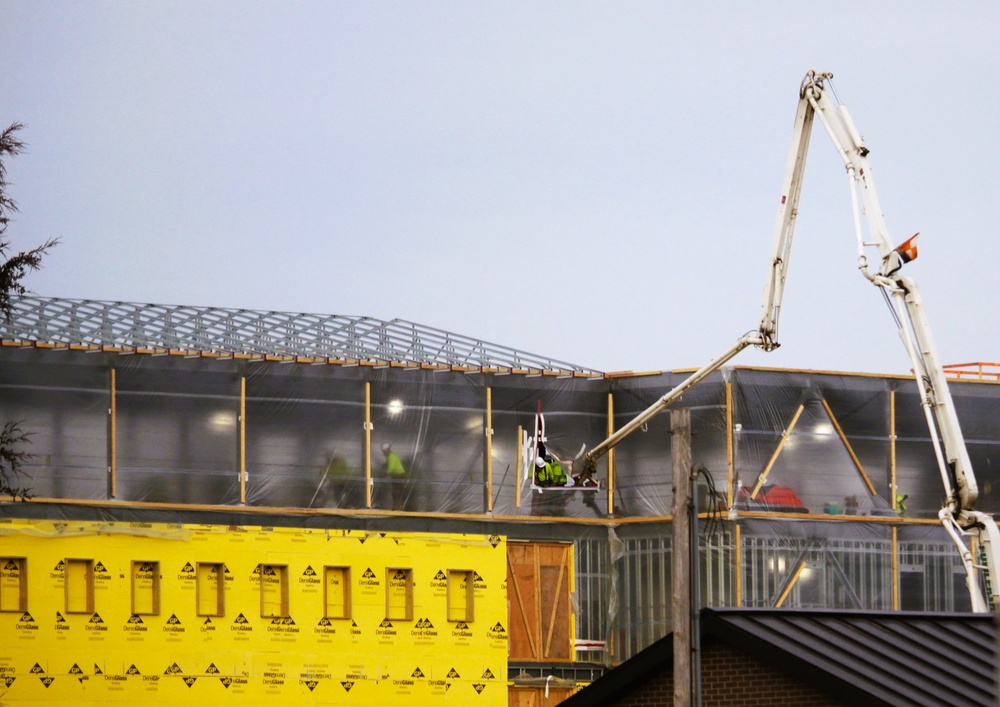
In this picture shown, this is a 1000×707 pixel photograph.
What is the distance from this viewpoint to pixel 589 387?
4575 centimetres

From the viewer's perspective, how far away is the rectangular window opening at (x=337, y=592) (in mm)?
41531

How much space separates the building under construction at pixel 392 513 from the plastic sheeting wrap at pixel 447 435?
0.20 feet

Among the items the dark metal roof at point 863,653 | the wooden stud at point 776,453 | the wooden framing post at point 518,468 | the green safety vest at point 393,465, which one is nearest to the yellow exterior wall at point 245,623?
the wooden framing post at point 518,468

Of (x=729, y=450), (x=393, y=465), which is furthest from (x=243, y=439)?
(x=729, y=450)

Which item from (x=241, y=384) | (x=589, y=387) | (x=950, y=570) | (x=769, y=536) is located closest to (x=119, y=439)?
(x=241, y=384)

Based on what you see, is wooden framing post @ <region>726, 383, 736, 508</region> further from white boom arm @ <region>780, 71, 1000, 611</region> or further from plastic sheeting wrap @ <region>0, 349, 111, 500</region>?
plastic sheeting wrap @ <region>0, 349, 111, 500</region>

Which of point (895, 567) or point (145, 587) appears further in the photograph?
point (895, 567)

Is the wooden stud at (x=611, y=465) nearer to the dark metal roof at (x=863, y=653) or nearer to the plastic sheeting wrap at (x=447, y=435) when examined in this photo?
the plastic sheeting wrap at (x=447, y=435)

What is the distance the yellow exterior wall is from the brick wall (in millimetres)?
21887

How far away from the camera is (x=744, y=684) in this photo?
2059 centimetres

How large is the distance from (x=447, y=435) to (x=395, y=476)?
189 cm

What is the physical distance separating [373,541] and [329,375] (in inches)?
181

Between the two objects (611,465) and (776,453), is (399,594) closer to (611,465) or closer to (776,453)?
(611,465)

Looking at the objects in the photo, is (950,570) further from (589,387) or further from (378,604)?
(378,604)
